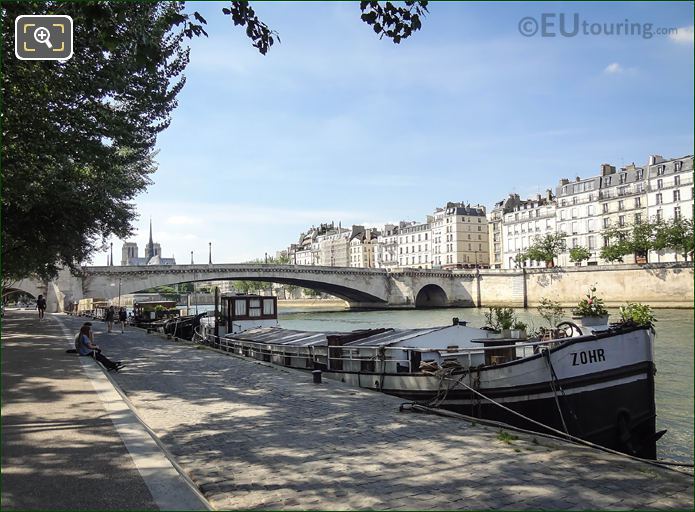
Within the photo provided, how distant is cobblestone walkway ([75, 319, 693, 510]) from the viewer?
5082 mm

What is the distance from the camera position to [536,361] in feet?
32.4

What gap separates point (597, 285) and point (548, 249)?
1476 centimetres

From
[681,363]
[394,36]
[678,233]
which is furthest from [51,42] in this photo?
[678,233]

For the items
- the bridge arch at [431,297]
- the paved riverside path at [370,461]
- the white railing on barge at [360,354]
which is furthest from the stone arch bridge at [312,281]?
the paved riverside path at [370,461]

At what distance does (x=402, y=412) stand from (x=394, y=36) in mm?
5967

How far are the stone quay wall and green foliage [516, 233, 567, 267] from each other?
6.12 m

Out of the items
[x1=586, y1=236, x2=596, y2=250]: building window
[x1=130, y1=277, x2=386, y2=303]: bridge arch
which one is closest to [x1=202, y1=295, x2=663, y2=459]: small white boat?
[x1=130, y1=277, x2=386, y2=303]: bridge arch

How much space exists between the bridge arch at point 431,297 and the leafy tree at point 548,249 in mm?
13492

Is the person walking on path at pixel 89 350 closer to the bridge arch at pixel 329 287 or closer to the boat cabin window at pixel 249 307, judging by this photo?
the boat cabin window at pixel 249 307

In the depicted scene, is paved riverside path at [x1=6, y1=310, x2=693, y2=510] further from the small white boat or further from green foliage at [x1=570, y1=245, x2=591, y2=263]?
green foliage at [x1=570, y1=245, x2=591, y2=263]

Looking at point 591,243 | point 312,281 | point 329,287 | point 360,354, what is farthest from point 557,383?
point 591,243

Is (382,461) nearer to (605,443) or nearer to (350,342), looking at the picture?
(605,443)

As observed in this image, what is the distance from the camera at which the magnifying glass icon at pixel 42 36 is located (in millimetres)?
7236

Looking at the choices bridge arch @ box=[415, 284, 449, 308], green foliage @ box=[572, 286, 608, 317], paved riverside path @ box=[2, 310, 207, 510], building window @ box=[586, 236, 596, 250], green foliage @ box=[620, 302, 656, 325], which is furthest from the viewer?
bridge arch @ box=[415, 284, 449, 308]
